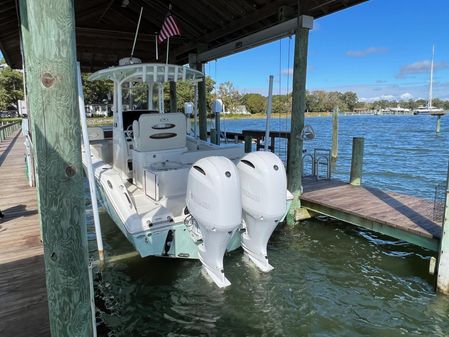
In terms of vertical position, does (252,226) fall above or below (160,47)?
below

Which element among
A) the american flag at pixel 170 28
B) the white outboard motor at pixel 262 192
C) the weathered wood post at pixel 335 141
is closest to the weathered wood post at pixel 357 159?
the white outboard motor at pixel 262 192

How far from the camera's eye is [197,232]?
14.8ft

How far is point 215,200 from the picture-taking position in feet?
13.1

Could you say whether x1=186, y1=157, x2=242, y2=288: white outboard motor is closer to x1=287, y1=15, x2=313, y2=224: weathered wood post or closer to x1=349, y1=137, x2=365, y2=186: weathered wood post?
x1=287, y1=15, x2=313, y2=224: weathered wood post

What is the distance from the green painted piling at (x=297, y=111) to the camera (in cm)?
657

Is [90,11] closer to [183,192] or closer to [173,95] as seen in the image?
[173,95]

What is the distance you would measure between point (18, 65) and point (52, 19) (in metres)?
13.8

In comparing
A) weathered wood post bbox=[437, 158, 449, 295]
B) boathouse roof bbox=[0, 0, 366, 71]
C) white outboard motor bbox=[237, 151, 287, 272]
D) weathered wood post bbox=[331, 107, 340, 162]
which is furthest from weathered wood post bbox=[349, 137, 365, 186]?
weathered wood post bbox=[331, 107, 340, 162]

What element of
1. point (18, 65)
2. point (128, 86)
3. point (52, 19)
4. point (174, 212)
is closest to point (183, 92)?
point (18, 65)

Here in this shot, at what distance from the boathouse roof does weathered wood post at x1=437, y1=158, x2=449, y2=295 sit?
12.9 feet

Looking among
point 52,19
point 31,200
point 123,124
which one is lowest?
point 31,200

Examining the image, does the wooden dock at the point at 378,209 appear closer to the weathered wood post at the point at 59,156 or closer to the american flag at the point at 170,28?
the american flag at the point at 170,28

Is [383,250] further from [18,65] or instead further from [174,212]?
[18,65]

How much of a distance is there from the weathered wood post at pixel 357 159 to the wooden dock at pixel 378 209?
20cm
